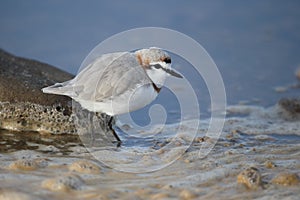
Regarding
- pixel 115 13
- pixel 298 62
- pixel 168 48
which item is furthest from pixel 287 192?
pixel 115 13

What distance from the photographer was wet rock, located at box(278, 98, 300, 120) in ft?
23.0

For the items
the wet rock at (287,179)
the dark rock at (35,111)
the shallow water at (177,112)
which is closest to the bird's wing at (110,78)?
the dark rock at (35,111)

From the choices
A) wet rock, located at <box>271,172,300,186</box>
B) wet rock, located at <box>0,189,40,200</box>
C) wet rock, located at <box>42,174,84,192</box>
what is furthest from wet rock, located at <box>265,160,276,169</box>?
wet rock, located at <box>0,189,40,200</box>

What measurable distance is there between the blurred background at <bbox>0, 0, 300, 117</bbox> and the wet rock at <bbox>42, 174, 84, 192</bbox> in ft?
11.8

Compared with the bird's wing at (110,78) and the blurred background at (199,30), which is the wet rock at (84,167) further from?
the blurred background at (199,30)

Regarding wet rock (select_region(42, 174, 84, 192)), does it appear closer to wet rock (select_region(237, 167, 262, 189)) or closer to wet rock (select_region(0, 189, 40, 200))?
wet rock (select_region(0, 189, 40, 200))

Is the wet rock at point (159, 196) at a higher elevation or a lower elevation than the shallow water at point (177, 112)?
lower

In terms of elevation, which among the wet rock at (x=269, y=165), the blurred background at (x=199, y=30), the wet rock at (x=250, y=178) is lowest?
the wet rock at (x=250, y=178)

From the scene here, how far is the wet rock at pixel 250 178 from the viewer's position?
14.7ft

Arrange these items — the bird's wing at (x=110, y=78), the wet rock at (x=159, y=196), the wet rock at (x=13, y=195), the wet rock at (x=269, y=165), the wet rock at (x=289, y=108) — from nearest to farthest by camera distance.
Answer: the wet rock at (x=13, y=195) → the wet rock at (x=159, y=196) → the wet rock at (x=269, y=165) → the bird's wing at (x=110, y=78) → the wet rock at (x=289, y=108)

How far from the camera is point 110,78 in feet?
18.3

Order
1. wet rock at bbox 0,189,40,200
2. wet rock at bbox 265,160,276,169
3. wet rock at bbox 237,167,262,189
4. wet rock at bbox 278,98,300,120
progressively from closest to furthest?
1. wet rock at bbox 0,189,40,200
2. wet rock at bbox 237,167,262,189
3. wet rock at bbox 265,160,276,169
4. wet rock at bbox 278,98,300,120

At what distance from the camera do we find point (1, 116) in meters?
5.95

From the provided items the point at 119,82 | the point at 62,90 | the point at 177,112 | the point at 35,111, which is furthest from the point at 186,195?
the point at 177,112
